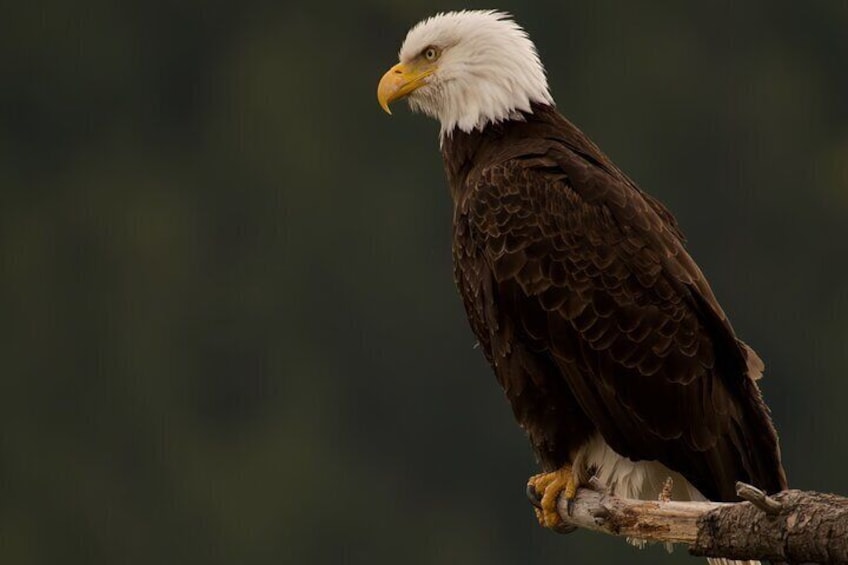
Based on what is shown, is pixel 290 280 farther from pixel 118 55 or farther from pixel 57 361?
pixel 118 55

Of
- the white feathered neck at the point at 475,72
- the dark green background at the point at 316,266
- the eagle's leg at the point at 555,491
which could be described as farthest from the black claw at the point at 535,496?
the dark green background at the point at 316,266

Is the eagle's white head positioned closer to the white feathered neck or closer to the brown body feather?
the white feathered neck

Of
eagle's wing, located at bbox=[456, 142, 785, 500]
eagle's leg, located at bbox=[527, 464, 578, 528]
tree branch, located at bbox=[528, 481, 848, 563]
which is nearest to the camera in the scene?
tree branch, located at bbox=[528, 481, 848, 563]

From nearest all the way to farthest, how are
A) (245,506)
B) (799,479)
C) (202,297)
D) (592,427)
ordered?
(592,427), (799,479), (245,506), (202,297)

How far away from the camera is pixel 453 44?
816cm

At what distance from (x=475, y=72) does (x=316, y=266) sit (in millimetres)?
33945

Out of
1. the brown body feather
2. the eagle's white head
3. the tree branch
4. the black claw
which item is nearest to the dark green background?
the eagle's white head

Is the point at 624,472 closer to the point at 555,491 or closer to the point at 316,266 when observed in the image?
the point at 555,491

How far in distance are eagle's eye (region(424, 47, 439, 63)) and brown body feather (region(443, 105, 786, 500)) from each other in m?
0.93

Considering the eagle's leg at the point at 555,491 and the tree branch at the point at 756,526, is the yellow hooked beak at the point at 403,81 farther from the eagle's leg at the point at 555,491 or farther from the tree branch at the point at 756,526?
A: the tree branch at the point at 756,526

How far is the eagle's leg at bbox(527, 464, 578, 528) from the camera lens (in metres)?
7.34

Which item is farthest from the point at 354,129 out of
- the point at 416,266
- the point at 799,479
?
the point at 799,479

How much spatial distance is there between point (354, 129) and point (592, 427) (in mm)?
36765

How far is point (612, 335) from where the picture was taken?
725 centimetres
